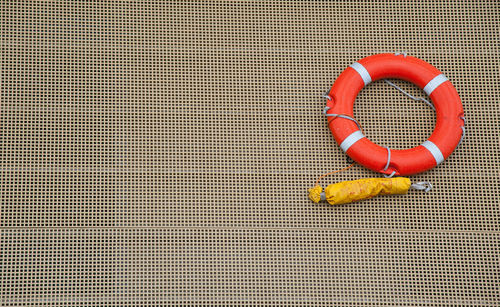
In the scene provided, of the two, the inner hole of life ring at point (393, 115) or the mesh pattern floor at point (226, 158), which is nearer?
the mesh pattern floor at point (226, 158)

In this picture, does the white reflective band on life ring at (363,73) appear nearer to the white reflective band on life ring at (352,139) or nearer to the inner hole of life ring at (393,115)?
the inner hole of life ring at (393,115)

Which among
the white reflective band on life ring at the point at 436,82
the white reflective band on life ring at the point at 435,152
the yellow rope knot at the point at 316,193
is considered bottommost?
the yellow rope knot at the point at 316,193

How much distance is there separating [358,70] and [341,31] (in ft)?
1.25

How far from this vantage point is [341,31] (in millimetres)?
3482

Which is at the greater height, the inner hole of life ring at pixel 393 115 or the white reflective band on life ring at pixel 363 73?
the white reflective band on life ring at pixel 363 73

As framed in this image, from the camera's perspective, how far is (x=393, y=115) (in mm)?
3367

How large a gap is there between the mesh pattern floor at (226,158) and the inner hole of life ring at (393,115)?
0.04 ft

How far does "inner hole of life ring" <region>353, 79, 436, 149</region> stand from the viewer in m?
3.34

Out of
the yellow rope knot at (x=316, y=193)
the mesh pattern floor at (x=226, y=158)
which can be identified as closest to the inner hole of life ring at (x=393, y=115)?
the mesh pattern floor at (x=226, y=158)

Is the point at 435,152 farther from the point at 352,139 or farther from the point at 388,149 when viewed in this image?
the point at 352,139

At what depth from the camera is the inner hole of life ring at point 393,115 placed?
10.9 feet

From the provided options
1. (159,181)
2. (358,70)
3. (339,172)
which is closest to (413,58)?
(358,70)

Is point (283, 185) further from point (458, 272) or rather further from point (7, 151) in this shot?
point (7, 151)

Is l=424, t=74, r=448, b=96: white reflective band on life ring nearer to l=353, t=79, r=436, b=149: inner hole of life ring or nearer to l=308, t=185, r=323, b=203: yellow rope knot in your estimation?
l=353, t=79, r=436, b=149: inner hole of life ring
